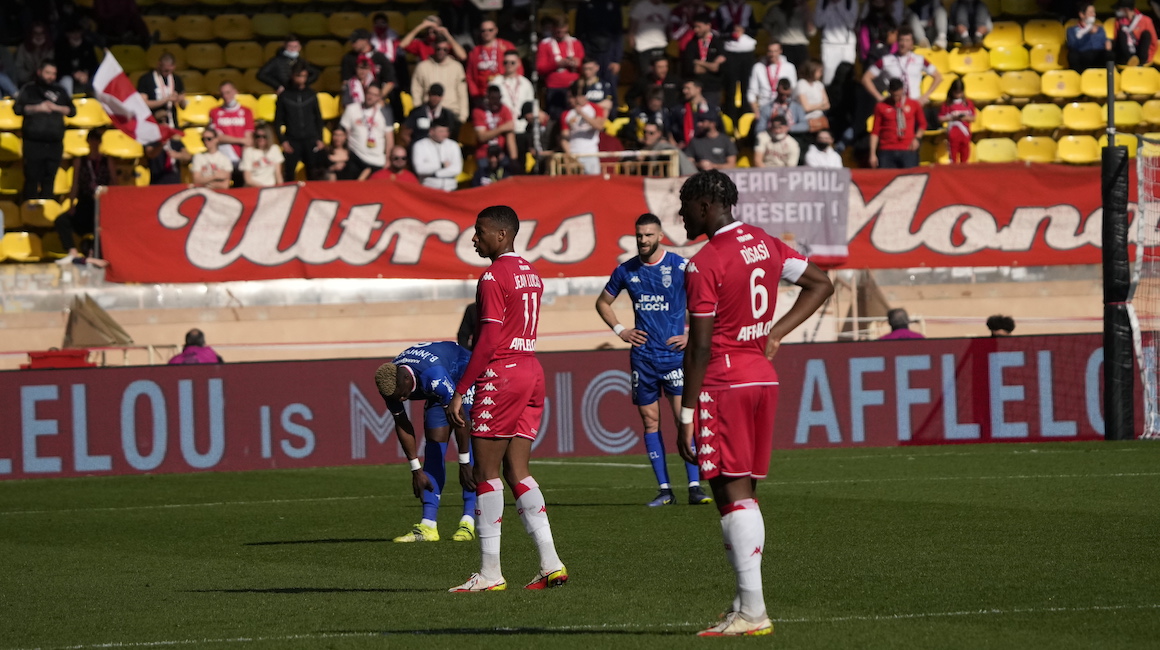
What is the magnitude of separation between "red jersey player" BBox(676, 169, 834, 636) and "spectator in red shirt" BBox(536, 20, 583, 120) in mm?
16688

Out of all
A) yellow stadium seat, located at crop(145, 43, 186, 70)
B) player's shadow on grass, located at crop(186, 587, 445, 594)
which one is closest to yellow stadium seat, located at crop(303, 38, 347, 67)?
yellow stadium seat, located at crop(145, 43, 186, 70)

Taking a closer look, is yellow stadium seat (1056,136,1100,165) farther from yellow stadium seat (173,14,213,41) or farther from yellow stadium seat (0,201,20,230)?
yellow stadium seat (0,201,20,230)

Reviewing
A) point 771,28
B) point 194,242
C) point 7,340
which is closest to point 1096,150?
point 771,28

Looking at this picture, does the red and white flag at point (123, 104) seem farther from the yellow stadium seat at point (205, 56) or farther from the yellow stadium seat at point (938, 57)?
the yellow stadium seat at point (938, 57)

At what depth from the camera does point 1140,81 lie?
2462cm

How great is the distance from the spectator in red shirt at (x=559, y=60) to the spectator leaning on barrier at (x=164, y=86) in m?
5.30

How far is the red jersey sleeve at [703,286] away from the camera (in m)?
6.51

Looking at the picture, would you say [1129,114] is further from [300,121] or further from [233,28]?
[233,28]

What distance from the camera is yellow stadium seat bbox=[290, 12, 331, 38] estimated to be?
1006 inches

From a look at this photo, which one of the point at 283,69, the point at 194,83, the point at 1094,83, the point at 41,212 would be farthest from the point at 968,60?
the point at 41,212

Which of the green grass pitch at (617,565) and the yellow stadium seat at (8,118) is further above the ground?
the yellow stadium seat at (8,118)

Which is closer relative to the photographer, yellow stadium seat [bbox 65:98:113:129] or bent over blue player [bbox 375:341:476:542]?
bent over blue player [bbox 375:341:476:542]

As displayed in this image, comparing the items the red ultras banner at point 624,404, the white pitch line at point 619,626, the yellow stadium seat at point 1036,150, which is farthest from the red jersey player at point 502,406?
the yellow stadium seat at point 1036,150

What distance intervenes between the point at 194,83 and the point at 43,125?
370 cm
